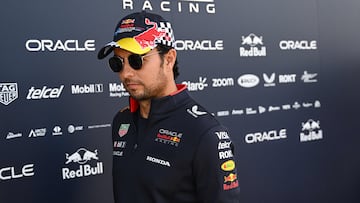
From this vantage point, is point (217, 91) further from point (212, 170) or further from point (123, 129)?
point (212, 170)

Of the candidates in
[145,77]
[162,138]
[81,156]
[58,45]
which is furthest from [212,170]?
[58,45]

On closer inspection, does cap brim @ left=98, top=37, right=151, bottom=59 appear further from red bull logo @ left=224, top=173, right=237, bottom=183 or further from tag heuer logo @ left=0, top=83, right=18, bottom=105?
tag heuer logo @ left=0, top=83, right=18, bottom=105

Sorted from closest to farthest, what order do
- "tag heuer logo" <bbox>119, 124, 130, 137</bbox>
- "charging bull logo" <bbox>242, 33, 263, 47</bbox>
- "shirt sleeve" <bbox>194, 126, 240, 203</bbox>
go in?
"shirt sleeve" <bbox>194, 126, 240, 203</bbox> → "tag heuer logo" <bbox>119, 124, 130, 137</bbox> → "charging bull logo" <bbox>242, 33, 263, 47</bbox>

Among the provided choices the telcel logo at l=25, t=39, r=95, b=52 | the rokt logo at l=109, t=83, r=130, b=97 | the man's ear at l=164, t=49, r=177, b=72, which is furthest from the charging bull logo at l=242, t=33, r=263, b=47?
the man's ear at l=164, t=49, r=177, b=72

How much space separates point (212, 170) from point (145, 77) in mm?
365

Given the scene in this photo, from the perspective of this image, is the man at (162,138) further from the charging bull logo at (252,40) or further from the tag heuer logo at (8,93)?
the charging bull logo at (252,40)

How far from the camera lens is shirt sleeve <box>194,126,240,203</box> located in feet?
4.79

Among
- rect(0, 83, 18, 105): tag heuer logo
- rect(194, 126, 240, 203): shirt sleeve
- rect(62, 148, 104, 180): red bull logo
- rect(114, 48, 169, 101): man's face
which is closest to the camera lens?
rect(194, 126, 240, 203): shirt sleeve

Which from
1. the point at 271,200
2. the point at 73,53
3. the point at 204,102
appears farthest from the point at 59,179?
the point at 271,200

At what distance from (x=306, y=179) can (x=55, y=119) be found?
5.42ft

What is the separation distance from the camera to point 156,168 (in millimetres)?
1510

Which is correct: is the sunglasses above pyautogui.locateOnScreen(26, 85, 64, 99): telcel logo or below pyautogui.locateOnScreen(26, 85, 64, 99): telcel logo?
above

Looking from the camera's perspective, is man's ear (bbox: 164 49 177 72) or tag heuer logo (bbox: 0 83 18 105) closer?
man's ear (bbox: 164 49 177 72)

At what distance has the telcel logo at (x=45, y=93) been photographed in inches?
81.0
